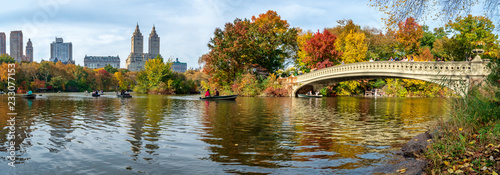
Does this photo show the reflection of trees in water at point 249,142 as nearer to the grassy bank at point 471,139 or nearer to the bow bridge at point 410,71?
the grassy bank at point 471,139

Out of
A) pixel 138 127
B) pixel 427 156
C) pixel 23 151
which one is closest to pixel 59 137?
pixel 23 151

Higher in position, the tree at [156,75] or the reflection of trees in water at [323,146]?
the tree at [156,75]

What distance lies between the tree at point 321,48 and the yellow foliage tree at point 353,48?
1415mm

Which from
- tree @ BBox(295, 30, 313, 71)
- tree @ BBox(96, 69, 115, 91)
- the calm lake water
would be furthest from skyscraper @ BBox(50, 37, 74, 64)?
the calm lake water

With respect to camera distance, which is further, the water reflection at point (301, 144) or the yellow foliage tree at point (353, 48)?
the yellow foliage tree at point (353, 48)

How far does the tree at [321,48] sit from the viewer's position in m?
40.7

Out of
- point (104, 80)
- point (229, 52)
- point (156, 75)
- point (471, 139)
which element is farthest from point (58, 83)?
point (471, 139)

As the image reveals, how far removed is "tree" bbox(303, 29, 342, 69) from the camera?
40688 mm

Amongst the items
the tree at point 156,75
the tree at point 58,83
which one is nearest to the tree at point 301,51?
the tree at point 156,75

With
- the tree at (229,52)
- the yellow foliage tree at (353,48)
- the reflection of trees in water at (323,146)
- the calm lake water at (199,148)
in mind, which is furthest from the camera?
the yellow foliage tree at (353,48)

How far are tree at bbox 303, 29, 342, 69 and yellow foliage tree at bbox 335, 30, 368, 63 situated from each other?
4.64ft

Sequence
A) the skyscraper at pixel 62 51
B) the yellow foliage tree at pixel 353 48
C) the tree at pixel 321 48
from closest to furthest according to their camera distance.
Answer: the tree at pixel 321 48, the yellow foliage tree at pixel 353 48, the skyscraper at pixel 62 51

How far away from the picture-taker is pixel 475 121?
6008mm

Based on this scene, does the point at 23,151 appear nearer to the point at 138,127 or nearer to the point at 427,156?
the point at 138,127
